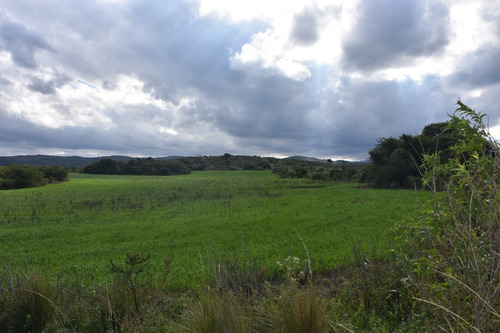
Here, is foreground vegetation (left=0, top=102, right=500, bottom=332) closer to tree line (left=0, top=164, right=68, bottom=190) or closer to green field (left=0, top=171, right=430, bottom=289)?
green field (left=0, top=171, right=430, bottom=289)

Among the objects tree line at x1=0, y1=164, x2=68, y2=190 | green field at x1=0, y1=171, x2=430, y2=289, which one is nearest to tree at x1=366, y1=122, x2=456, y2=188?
green field at x1=0, y1=171, x2=430, y2=289

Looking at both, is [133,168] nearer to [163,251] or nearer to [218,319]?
[163,251]

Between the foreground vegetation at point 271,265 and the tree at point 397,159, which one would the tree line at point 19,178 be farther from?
the tree at point 397,159

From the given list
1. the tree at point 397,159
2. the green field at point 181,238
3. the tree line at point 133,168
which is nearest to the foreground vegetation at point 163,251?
the green field at point 181,238

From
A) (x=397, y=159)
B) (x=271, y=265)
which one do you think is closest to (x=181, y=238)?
(x=271, y=265)

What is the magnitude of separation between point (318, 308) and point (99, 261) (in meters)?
9.02

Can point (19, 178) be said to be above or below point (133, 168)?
below

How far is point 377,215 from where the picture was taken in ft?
51.5

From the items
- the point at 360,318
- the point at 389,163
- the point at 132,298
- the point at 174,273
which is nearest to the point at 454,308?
the point at 360,318

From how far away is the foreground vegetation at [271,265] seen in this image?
2.83m

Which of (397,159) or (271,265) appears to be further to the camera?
(397,159)

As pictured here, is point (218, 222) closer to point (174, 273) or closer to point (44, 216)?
point (174, 273)

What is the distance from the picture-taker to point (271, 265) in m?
7.95

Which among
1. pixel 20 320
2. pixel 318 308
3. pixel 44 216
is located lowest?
pixel 44 216
